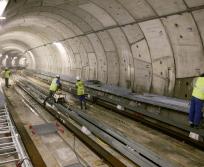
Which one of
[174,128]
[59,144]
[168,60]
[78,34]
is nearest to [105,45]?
[78,34]

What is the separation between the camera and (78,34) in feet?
51.2

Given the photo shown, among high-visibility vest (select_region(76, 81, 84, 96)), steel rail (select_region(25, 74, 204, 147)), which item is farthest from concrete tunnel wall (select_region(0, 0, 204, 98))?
high-visibility vest (select_region(76, 81, 84, 96))

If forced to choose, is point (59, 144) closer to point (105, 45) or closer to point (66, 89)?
point (105, 45)

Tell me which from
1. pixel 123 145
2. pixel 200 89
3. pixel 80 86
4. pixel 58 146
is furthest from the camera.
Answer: pixel 80 86

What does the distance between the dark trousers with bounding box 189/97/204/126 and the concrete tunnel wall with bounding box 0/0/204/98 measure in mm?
1024

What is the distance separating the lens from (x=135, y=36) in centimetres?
1052

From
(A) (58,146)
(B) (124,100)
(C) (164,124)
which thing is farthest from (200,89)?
(B) (124,100)

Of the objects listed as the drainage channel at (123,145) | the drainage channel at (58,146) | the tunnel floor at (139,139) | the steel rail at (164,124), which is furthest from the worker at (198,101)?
the drainage channel at (58,146)

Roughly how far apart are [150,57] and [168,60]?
3.56 ft

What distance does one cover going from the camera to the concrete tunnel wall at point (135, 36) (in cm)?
789

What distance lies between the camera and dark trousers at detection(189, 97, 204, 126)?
750 cm

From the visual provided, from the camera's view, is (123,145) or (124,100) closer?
(123,145)

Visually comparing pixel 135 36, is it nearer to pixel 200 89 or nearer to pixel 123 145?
pixel 200 89

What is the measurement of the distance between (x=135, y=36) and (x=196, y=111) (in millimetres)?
4207
